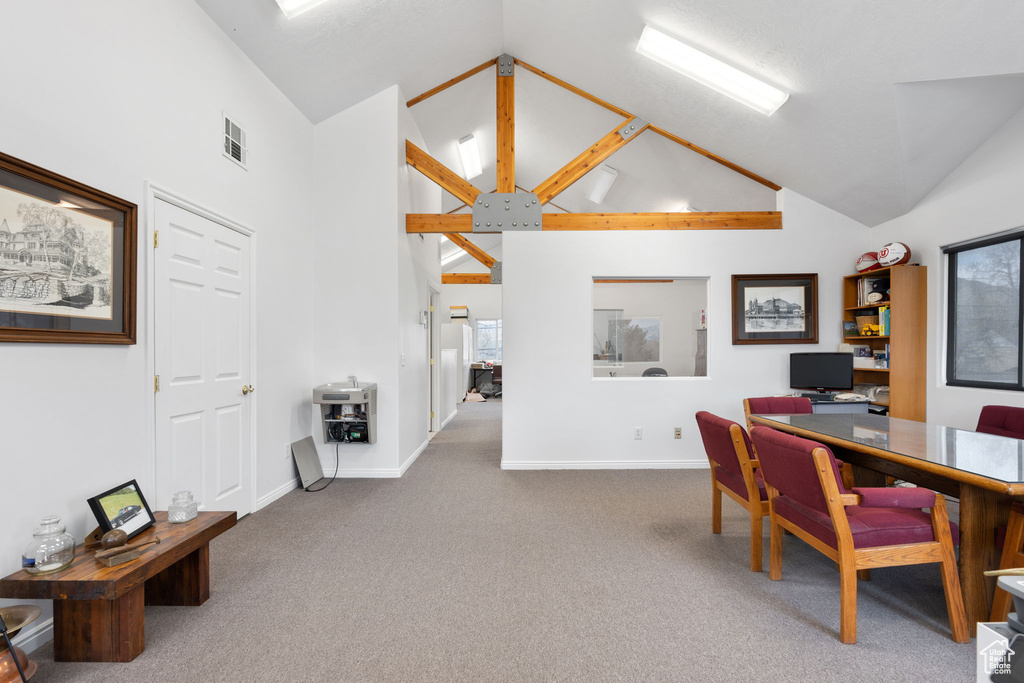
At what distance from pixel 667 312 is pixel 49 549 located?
5.13m

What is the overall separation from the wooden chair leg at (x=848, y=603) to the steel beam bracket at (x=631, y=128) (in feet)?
14.1

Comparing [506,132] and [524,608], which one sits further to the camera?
[506,132]

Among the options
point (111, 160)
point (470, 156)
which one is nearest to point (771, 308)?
point (470, 156)

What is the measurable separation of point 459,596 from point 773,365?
13.0ft

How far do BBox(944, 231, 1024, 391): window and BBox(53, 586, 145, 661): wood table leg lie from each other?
529 centimetres

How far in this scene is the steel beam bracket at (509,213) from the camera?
488 cm

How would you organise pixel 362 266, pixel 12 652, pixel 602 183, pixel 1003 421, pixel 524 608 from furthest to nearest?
pixel 602 183, pixel 362 266, pixel 1003 421, pixel 524 608, pixel 12 652

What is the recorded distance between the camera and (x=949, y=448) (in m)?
2.31

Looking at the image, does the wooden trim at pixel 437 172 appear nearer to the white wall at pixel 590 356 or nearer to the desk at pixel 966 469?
the white wall at pixel 590 356

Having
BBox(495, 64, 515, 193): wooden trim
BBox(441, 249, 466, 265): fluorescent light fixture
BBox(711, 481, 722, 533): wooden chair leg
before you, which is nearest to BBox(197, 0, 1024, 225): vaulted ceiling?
BBox(495, 64, 515, 193): wooden trim

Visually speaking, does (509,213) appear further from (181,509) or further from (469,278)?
(469,278)

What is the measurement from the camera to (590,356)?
4922mm

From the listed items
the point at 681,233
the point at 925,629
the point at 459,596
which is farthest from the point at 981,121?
the point at 459,596

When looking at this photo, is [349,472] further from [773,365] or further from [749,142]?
[749,142]
